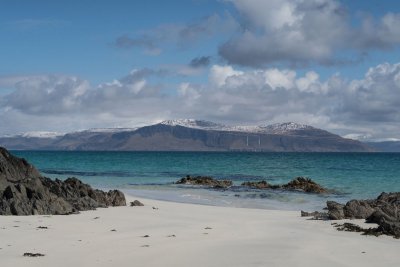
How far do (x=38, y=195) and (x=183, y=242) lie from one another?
29.6 ft

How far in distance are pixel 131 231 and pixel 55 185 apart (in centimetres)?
925

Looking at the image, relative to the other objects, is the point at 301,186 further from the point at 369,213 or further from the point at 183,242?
the point at 183,242

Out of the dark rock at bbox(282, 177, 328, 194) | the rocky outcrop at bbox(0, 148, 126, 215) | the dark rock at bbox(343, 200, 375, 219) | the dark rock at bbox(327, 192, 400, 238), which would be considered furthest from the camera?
the dark rock at bbox(282, 177, 328, 194)

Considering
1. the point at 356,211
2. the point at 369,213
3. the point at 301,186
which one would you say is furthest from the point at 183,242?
the point at 301,186

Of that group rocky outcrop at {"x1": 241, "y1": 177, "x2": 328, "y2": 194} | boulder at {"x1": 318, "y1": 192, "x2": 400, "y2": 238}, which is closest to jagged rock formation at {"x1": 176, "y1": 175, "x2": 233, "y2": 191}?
rocky outcrop at {"x1": 241, "y1": 177, "x2": 328, "y2": 194}

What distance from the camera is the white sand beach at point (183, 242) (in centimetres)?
1275

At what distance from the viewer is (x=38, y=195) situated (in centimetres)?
2189

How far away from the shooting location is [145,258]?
13.0 m

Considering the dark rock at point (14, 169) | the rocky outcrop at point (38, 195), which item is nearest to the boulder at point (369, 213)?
the rocky outcrop at point (38, 195)

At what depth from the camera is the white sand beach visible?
12.8m

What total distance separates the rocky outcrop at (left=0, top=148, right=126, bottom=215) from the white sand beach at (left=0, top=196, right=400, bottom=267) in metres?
1.03

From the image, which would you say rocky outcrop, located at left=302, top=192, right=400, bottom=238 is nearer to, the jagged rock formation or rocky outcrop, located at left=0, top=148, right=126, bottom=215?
rocky outcrop, located at left=0, top=148, right=126, bottom=215

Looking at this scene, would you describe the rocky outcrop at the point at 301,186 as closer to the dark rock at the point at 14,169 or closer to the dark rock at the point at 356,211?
the dark rock at the point at 356,211

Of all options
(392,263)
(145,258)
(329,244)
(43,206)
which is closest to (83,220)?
(43,206)
